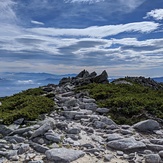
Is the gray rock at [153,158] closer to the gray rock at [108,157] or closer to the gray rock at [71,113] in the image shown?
the gray rock at [108,157]

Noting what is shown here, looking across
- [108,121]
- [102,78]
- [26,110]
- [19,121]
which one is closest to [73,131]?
[108,121]

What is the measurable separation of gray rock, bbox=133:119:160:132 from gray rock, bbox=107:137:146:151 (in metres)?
1.88

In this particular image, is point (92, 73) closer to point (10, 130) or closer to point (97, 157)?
point (10, 130)

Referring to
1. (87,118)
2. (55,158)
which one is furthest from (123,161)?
(87,118)

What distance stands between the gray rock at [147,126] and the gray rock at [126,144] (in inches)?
74.0

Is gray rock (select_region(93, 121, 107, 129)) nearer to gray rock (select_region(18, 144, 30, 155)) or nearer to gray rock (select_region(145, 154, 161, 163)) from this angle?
gray rock (select_region(145, 154, 161, 163))

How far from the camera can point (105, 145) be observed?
30.1 ft

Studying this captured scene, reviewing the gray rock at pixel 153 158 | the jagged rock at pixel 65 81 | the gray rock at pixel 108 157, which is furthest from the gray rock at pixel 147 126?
the jagged rock at pixel 65 81

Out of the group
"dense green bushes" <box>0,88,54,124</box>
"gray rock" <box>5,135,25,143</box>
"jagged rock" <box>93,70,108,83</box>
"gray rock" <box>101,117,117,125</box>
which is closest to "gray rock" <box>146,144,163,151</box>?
"gray rock" <box>101,117,117,125</box>

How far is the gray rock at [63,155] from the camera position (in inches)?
303

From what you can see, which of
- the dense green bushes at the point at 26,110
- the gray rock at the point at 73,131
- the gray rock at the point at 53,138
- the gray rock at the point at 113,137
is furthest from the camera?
the dense green bushes at the point at 26,110

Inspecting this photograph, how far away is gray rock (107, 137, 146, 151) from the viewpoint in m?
8.84

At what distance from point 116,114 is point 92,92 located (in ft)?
15.7

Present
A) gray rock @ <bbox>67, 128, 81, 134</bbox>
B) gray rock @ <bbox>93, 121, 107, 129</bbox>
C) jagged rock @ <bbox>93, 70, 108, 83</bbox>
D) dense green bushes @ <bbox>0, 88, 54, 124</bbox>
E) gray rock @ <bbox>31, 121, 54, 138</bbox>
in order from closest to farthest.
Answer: gray rock @ <bbox>31, 121, 54, 138</bbox> → gray rock @ <bbox>67, 128, 81, 134</bbox> → gray rock @ <bbox>93, 121, 107, 129</bbox> → dense green bushes @ <bbox>0, 88, 54, 124</bbox> → jagged rock @ <bbox>93, 70, 108, 83</bbox>
